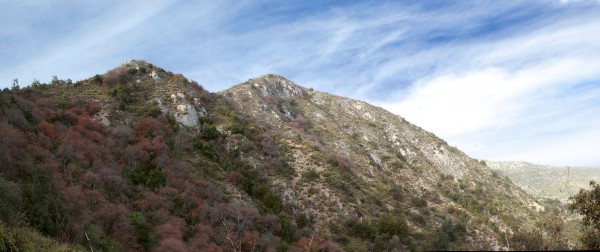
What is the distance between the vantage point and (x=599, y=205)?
1738 centimetres

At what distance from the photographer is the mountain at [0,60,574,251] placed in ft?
78.7

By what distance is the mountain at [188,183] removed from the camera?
78.7 ft

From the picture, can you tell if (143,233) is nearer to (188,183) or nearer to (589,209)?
(188,183)

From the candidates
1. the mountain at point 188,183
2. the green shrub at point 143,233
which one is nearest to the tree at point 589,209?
the mountain at point 188,183

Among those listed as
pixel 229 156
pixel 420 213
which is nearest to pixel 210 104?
pixel 229 156

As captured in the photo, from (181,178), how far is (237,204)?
6193 millimetres

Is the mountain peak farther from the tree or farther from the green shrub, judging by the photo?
the tree

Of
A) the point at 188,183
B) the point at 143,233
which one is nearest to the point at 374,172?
the point at 188,183

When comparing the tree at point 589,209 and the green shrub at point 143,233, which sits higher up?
the tree at point 589,209

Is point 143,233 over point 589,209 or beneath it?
beneath

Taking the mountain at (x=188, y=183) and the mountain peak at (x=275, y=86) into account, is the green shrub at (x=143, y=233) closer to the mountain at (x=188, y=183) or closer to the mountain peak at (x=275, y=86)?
the mountain at (x=188, y=183)

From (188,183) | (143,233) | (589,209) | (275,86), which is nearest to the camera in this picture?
(589,209)

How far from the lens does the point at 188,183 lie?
35.8 metres

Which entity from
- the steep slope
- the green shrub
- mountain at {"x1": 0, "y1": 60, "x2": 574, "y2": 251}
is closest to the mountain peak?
the steep slope
